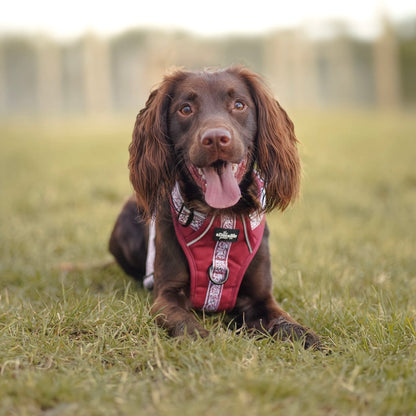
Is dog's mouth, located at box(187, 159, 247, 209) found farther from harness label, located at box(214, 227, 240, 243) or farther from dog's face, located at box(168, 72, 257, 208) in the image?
harness label, located at box(214, 227, 240, 243)

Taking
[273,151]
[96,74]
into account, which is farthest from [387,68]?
[273,151]

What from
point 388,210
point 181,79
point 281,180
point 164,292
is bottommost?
point 388,210

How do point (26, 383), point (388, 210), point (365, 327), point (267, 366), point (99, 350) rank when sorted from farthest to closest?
point (388, 210) < point (365, 327) < point (99, 350) < point (267, 366) < point (26, 383)

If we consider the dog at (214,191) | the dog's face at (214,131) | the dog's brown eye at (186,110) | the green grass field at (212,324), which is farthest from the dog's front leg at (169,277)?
the dog's brown eye at (186,110)

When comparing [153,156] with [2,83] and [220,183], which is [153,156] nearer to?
[220,183]

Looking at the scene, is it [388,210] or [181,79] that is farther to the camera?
[388,210]

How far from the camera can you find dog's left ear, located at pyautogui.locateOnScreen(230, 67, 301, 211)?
2969 millimetres

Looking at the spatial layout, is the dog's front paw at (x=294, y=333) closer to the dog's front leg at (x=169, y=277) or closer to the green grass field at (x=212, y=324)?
the green grass field at (x=212, y=324)

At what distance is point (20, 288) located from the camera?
145 inches

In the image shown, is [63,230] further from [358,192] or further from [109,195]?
[358,192]

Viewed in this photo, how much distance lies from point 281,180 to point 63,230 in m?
2.94

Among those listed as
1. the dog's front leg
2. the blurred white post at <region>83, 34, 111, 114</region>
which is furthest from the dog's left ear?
the blurred white post at <region>83, 34, 111, 114</region>

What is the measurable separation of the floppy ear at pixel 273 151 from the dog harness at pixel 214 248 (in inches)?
8.9

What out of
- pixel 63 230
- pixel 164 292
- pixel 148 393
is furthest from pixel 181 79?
pixel 63 230
